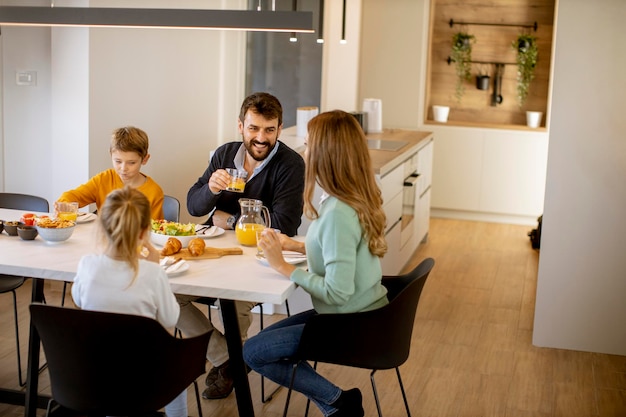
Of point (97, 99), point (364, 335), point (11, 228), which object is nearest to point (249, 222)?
point (364, 335)

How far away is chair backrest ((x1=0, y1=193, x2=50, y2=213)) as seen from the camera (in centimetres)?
383

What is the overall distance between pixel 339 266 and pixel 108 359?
28.9 inches

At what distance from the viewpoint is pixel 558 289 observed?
428 centimetres

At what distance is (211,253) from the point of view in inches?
116

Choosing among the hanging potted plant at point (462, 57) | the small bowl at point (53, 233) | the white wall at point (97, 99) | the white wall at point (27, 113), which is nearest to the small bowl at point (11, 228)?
the small bowl at point (53, 233)

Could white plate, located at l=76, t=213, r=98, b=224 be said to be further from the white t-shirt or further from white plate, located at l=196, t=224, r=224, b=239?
the white t-shirt

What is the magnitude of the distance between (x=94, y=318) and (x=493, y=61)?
622 centimetres

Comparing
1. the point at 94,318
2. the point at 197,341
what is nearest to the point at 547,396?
the point at 197,341

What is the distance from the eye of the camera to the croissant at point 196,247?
291 centimetres

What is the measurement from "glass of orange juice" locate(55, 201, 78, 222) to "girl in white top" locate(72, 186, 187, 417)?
2.87ft

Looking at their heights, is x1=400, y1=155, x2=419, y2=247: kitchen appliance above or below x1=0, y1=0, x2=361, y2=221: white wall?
below

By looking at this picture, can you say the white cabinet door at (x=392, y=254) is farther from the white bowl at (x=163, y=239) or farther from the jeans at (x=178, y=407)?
the jeans at (x=178, y=407)

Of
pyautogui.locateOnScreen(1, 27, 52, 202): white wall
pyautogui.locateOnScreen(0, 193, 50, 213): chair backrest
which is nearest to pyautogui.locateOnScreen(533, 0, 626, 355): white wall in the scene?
pyautogui.locateOnScreen(0, 193, 50, 213): chair backrest

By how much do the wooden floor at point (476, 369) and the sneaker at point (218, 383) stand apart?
0.03m
